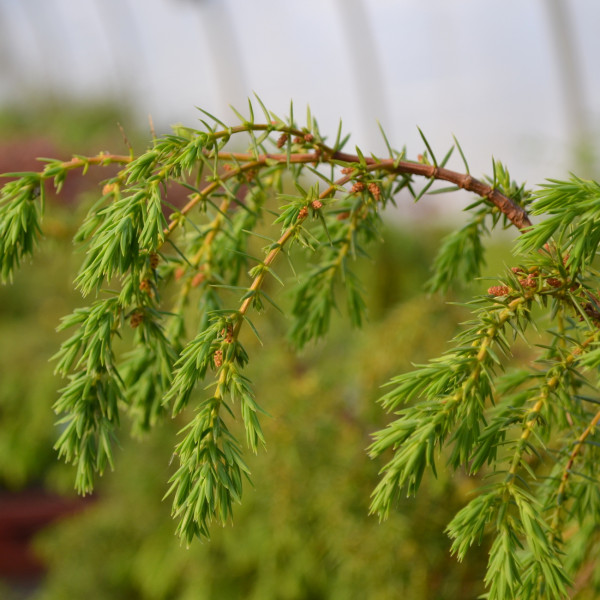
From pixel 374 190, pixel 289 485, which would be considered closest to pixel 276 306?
pixel 374 190

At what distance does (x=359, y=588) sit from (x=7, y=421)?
1811 millimetres

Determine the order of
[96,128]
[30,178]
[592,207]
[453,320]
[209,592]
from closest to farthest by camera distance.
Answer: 1. [592,207]
2. [30,178]
3. [453,320]
4. [209,592]
5. [96,128]

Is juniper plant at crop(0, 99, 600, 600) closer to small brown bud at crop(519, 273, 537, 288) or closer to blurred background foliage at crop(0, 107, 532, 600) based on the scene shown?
small brown bud at crop(519, 273, 537, 288)

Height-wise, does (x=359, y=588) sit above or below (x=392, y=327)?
below

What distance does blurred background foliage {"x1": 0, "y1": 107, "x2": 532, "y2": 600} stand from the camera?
3.53 feet

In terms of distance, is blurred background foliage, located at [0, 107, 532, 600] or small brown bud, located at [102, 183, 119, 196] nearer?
small brown bud, located at [102, 183, 119, 196]

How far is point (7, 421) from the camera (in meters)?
2.50

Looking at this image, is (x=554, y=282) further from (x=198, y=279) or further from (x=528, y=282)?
(x=198, y=279)

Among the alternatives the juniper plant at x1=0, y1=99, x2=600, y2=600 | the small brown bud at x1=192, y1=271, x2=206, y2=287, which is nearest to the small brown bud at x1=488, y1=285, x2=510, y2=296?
the juniper plant at x1=0, y1=99, x2=600, y2=600

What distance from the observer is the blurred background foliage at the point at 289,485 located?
3.53 ft

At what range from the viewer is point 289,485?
1.27 meters

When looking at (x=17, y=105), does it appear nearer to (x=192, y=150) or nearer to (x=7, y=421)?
(x=7, y=421)

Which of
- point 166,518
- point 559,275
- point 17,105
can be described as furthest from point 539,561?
point 17,105

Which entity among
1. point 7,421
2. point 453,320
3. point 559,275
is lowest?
point 7,421
